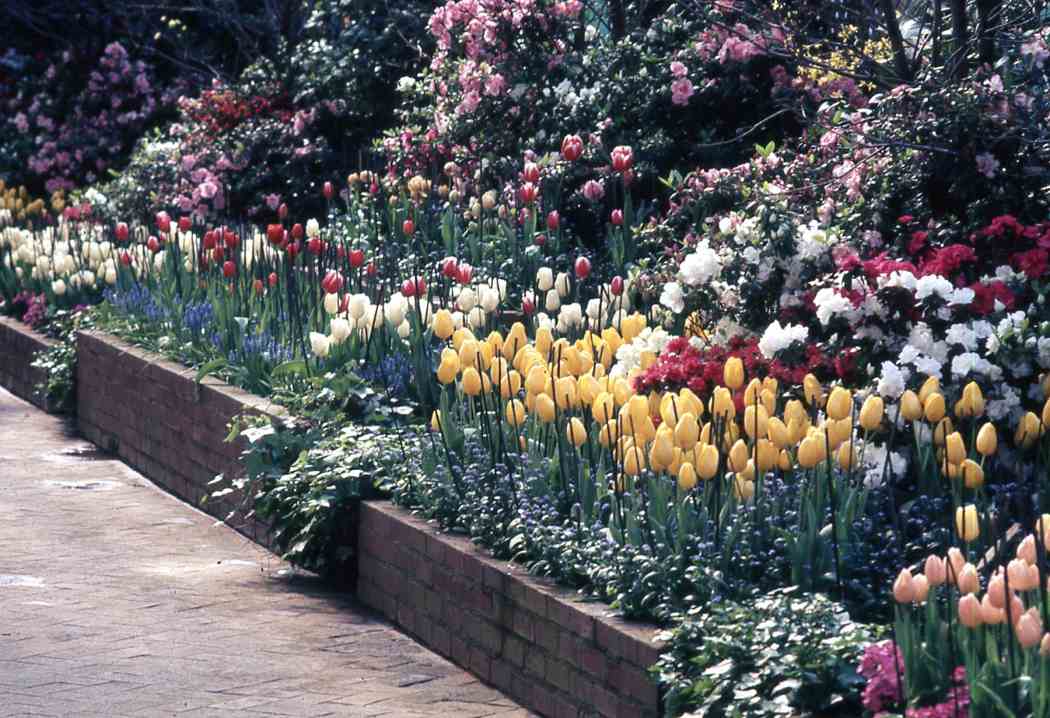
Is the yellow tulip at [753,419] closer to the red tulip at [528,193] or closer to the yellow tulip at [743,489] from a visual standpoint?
the yellow tulip at [743,489]

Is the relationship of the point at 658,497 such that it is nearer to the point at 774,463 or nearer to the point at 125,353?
the point at 774,463

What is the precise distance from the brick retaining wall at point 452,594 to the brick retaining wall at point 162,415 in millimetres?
10

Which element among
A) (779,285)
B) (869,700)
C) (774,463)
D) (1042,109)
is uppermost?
(1042,109)

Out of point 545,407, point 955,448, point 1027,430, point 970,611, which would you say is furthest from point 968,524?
point 545,407

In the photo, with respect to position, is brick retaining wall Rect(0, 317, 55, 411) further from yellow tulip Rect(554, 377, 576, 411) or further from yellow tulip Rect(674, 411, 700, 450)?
yellow tulip Rect(674, 411, 700, 450)

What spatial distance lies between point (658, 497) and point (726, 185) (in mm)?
3439

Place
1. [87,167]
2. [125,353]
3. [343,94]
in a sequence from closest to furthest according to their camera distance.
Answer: [125,353] < [343,94] < [87,167]

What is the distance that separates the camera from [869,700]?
13.1 feet

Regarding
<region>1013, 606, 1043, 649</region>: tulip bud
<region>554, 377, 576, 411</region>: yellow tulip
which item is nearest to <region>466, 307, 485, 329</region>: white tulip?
<region>554, 377, 576, 411</region>: yellow tulip

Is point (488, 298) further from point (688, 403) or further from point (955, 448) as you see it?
point (955, 448)

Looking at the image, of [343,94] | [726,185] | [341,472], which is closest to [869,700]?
[341,472]

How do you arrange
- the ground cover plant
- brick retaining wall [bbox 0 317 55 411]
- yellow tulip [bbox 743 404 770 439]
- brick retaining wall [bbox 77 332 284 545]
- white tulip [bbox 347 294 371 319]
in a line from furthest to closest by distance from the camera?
brick retaining wall [bbox 0 317 55 411], brick retaining wall [bbox 77 332 284 545], white tulip [bbox 347 294 371 319], yellow tulip [bbox 743 404 770 439], the ground cover plant

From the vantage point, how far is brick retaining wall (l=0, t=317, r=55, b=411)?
39.0 feet

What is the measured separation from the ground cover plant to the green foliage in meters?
0.01
